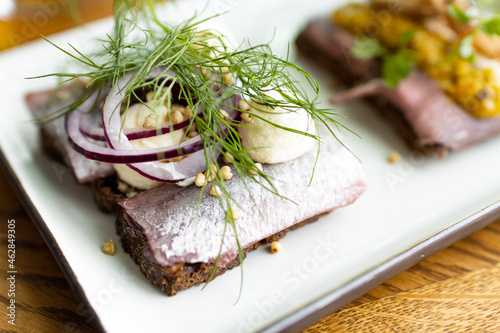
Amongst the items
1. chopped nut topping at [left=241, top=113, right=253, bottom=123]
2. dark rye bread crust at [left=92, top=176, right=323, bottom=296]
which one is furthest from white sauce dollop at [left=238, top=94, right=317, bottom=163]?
dark rye bread crust at [left=92, top=176, right=323, bottom=296]

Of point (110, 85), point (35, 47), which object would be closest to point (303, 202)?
point (110, 85)

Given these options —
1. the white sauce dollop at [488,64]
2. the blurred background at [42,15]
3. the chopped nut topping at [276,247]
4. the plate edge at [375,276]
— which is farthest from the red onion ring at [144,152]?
the blurred background at [42,15]

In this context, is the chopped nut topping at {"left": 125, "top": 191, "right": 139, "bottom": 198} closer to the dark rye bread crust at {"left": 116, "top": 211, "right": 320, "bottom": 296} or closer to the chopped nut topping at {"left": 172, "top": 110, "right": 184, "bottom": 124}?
the dark rye bread crust at {"left": 116, "top": 211, "right": 320, "bottom": 296}

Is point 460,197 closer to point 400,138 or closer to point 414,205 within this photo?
point 414,205

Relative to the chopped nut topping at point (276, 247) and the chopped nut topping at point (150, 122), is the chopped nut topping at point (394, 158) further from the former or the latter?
the chopped nut topping at point (150, 122)

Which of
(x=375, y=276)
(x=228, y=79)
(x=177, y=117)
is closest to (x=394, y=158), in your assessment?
(x=375, y=276)

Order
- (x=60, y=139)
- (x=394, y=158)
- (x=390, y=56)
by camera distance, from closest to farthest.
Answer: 1. (x=60, y=139)
2. (x=394, y=158)
3. (x=390, y=56)

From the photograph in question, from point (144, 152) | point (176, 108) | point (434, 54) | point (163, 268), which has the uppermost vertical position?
point (434, 54)

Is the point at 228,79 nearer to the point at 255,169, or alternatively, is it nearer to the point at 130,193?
the point at 255,169

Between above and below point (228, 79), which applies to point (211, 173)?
below
